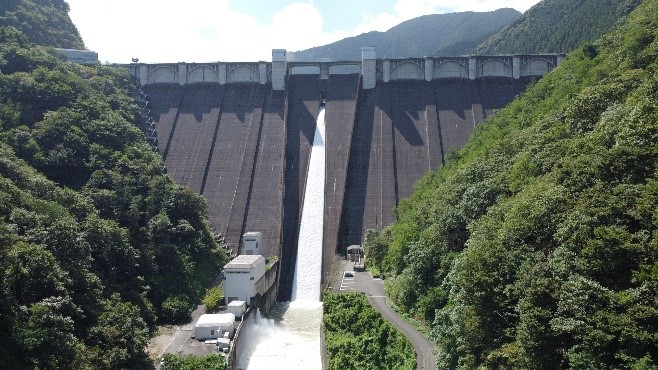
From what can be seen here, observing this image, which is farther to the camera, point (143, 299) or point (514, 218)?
point (143, 299)

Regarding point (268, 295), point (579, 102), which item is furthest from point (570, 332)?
point (268, 295)

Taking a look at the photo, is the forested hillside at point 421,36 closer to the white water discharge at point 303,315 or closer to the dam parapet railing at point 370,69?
the dam parapet railing at point 370,69

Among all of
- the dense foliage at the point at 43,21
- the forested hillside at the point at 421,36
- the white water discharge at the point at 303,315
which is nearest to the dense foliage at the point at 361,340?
the white water discharge at the point at 303,315

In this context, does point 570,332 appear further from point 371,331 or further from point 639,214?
point 371,331

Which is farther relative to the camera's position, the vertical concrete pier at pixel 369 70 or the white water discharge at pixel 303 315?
the vertical concrete pier at pixel 369 70

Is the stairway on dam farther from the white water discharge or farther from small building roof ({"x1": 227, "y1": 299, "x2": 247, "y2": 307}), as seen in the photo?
small building roof ({"x1": 227, "y1": 299, "x2": 247, "y2": 307})

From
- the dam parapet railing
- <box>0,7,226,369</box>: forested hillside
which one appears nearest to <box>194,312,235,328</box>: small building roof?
<box>0,7,226,369</box>: forested hillside

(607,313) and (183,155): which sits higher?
(183,155)
